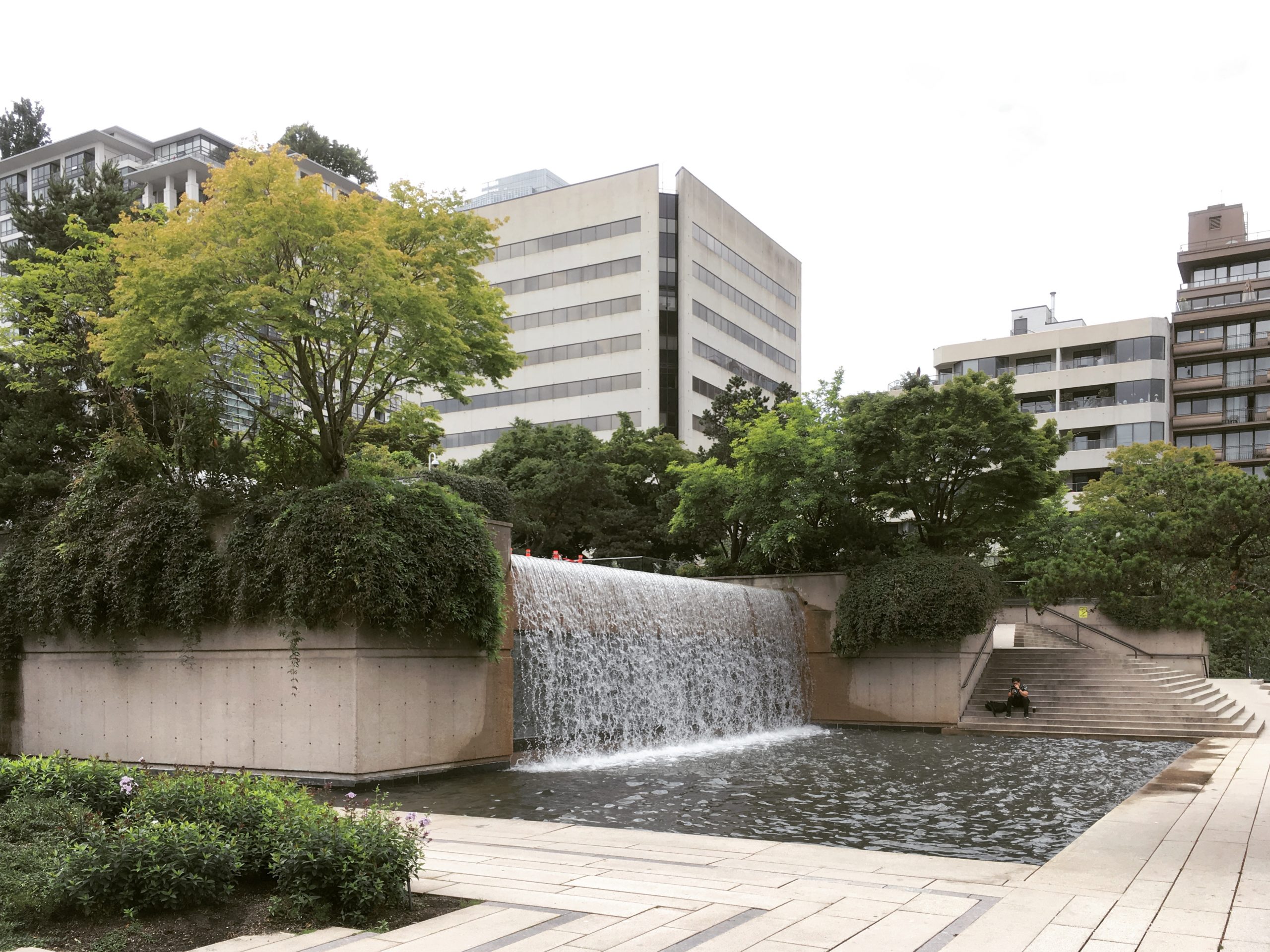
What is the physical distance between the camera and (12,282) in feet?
68.4

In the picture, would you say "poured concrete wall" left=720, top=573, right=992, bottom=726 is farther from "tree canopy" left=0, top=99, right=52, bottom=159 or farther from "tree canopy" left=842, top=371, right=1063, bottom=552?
"tree canopy" left=0, top=99, right=52, bottom=159

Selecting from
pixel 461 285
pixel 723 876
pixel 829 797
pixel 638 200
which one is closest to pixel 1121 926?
pixel 723 876

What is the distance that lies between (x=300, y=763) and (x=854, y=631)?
15817mm

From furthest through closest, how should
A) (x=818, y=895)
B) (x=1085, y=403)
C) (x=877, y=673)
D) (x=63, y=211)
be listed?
1. (x=1085, y=403)
2. (x=877, y=673)
3. (x=63, y=211)
4. (x=818, y=895)

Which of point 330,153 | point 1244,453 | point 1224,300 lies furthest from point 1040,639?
point 330,153

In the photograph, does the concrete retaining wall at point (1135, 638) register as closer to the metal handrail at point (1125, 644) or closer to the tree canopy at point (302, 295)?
the metal handrail at point (1125, 644)

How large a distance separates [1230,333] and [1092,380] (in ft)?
37.9

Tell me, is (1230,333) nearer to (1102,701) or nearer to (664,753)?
(1102,701)

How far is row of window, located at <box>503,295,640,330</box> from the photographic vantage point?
221 feet

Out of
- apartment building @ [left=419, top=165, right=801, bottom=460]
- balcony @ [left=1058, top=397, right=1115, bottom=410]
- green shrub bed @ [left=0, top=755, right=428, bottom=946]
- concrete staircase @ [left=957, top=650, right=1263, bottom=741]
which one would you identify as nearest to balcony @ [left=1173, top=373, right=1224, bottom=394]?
balcony @ [left=1058, top=397, right=1115, bottom=410]

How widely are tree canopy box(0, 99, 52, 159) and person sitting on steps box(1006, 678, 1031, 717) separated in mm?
83023

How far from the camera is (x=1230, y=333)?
7456cm

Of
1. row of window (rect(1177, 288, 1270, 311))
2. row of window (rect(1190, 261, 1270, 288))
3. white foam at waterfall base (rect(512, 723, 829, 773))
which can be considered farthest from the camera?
row of window (rect(1190, 261, 1270, 288))

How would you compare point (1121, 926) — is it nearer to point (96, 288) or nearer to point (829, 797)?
point (829, 797)
